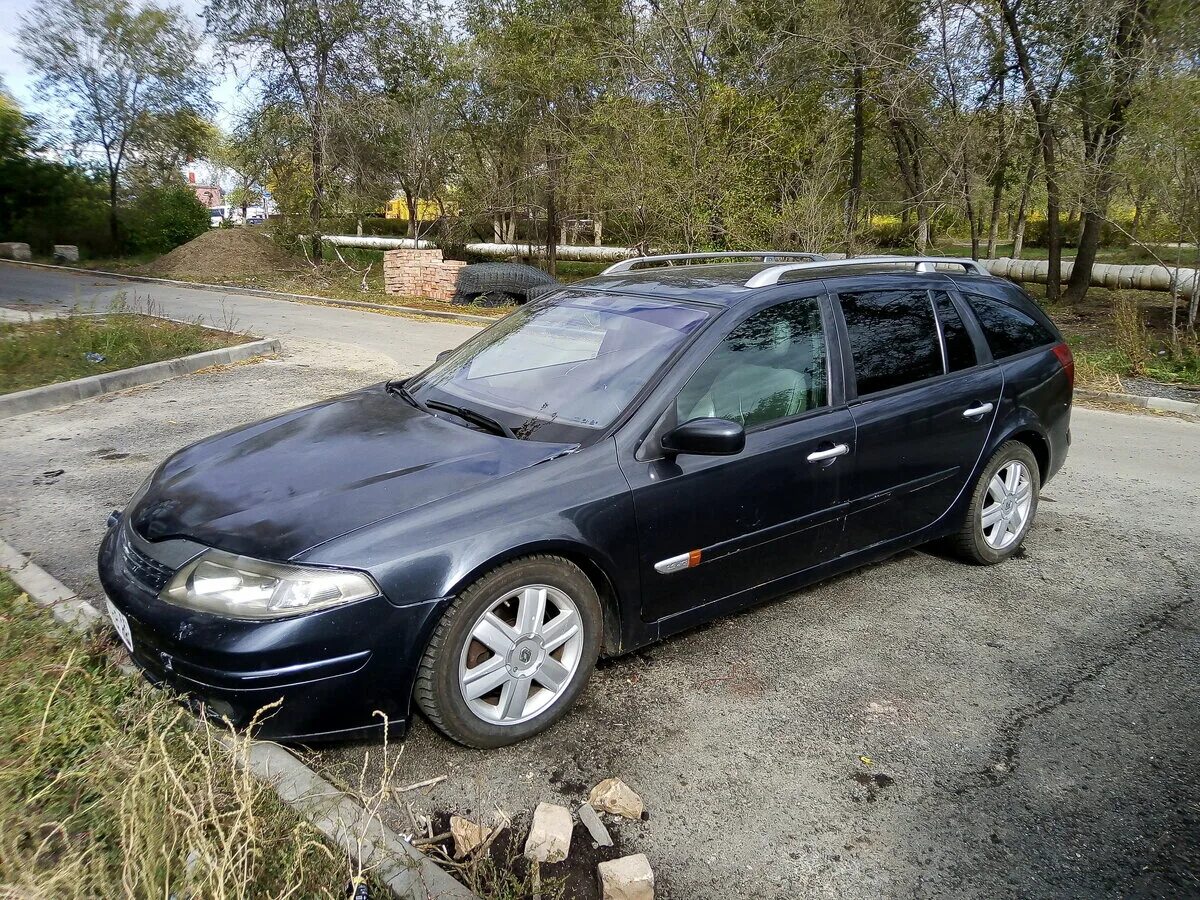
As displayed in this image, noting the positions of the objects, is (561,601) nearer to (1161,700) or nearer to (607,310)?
(607,310)

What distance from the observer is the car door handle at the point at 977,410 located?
4395mm

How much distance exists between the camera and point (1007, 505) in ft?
15.7

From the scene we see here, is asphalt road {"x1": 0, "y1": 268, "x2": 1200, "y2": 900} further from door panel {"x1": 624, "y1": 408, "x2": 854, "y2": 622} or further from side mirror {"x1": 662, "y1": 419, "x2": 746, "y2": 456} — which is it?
side mirror {"x1": 662, "y1": 419, "x2": 746, "y2": 456}

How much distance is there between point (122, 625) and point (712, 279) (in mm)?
2913

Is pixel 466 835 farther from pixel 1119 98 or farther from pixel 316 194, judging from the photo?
pixel 316 194

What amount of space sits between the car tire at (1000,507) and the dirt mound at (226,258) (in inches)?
960

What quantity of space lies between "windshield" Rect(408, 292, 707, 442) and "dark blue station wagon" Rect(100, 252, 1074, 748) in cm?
2

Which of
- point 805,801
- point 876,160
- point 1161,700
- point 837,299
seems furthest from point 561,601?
point 876,160

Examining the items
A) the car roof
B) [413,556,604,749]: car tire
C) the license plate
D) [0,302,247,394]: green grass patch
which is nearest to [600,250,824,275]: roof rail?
the car roof

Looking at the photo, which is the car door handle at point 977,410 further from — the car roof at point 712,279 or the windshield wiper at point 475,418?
the windshield wiper at point 475,418

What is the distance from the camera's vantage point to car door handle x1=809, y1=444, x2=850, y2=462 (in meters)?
3.74

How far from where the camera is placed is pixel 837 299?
408 centimetres

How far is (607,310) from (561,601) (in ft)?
5.08

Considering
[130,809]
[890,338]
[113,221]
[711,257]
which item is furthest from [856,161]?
[113,221]
